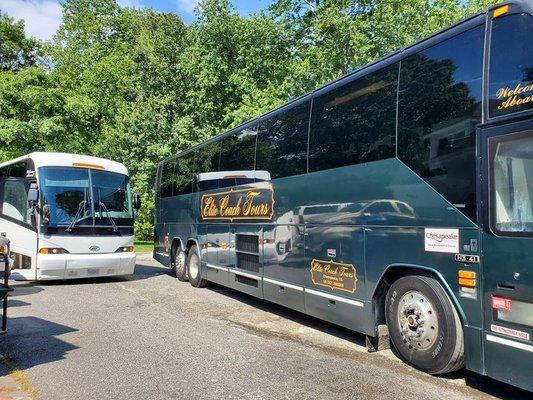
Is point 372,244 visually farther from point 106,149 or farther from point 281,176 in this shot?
point 106,149

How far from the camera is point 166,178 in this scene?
15.5 m

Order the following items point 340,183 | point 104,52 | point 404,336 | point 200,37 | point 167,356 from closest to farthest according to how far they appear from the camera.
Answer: point 404,336 → point 167,356 → point 340,183 → point 200,37 → point 104,52

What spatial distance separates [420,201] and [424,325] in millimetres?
1361

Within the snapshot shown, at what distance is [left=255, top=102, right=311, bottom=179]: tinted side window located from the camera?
7984mm

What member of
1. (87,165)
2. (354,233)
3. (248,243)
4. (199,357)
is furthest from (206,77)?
(199,357)

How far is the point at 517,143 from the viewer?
176 inches

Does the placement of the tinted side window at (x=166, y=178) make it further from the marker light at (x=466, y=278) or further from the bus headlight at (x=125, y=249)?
the marker light at (x=466, y=278)

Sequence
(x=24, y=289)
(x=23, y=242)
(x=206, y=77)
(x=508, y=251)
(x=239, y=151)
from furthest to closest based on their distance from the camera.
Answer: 1. (x=206, y=77)
2. (x=23, y=242)
3. (x=24, y=289)
4. (x=239, y=151)
5. (x=508, y=251)

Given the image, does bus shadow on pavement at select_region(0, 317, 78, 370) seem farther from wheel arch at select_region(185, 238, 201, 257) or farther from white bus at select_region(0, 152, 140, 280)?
wheel arch at select_region(185, 238, 201, 257)

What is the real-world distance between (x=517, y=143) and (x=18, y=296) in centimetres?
1035

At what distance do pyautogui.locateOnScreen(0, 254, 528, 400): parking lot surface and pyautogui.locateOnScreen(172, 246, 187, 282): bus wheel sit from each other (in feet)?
11.0

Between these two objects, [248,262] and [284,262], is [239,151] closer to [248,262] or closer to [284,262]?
[248,262]

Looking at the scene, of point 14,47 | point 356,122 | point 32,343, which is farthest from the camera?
point 14,47

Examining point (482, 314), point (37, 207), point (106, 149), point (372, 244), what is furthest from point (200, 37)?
point (482, 314)
